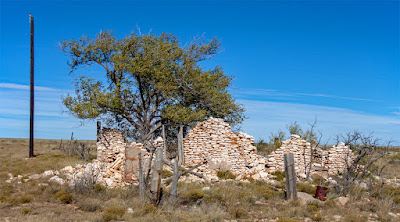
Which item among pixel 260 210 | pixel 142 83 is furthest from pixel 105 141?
pixel 260 210

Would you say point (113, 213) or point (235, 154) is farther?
point (235, 154)

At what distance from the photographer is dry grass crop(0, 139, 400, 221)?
417 inches

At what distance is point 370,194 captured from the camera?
1448cm

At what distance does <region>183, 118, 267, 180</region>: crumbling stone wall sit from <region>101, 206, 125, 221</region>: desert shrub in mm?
8480

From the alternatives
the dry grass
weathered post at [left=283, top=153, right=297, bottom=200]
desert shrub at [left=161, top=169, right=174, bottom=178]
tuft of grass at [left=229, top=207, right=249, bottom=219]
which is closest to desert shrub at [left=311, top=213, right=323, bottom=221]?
the dry grass

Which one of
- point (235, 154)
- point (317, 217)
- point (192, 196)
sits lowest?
point (317, 217)

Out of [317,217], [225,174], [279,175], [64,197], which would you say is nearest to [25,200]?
[64,197]

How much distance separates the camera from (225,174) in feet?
60.1

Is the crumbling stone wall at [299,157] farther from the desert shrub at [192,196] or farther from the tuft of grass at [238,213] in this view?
the tuft of grass at [238,213]

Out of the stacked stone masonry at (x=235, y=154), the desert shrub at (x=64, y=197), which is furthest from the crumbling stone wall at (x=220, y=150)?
the desert shrub at (x=64, y=197)

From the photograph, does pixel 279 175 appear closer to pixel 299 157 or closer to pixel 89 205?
pixel 299 157

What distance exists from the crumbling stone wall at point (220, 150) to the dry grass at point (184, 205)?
173 inches

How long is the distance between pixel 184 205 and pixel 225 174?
20.5 feet

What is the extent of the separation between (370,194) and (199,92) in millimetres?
12738
